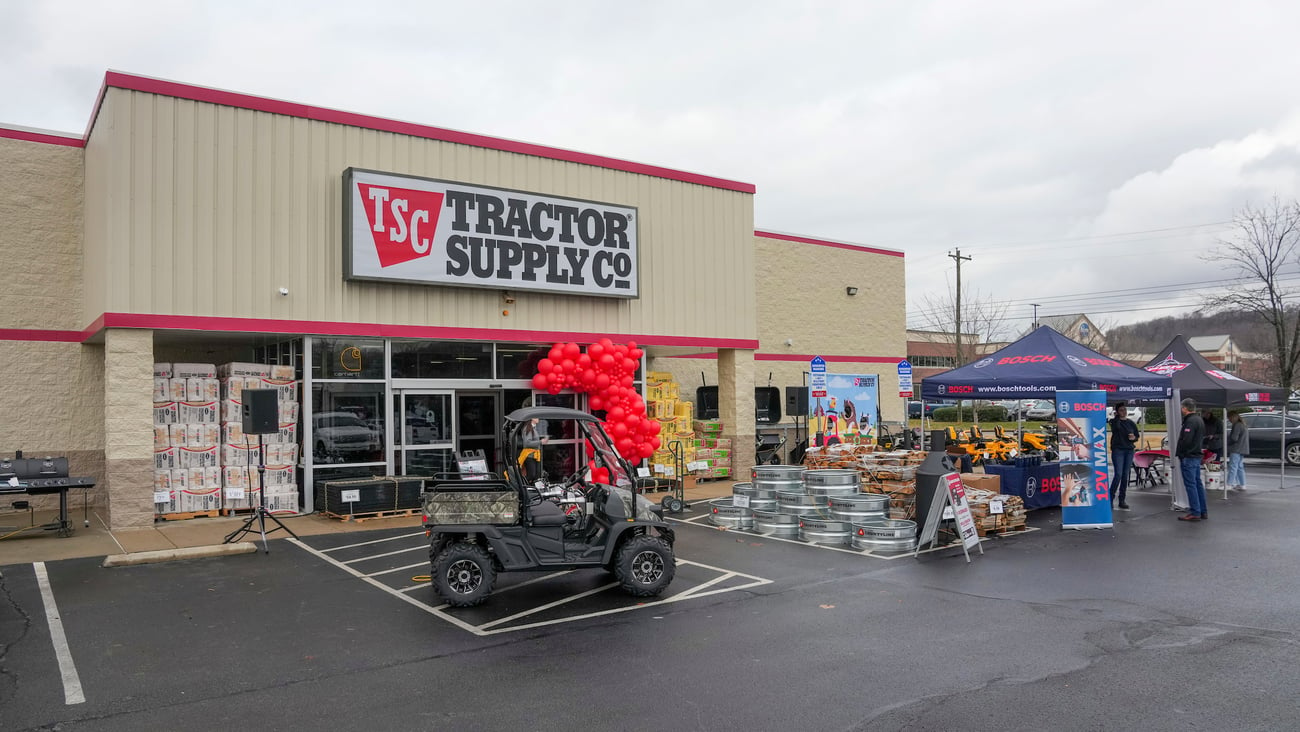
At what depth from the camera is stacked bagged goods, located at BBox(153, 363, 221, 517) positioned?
13.6 metres

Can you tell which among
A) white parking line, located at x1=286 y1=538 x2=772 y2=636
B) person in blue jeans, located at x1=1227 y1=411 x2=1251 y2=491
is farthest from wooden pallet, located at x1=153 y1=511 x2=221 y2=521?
person in blue jeans, located at x1=1227 y1=411 x2=1251 y2=491

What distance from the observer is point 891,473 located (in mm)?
12820

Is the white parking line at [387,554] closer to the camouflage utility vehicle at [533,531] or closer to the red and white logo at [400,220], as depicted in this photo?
the camouflage utility vehicle at [533,531]

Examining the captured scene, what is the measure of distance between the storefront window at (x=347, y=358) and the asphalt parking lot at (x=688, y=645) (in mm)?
4373

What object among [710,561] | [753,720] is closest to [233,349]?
[710,561]

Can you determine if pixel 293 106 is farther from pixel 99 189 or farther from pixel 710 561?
pixel 710 561

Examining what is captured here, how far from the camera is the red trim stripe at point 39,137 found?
14.4 metres

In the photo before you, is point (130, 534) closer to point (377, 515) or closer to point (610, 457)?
point (377, 515)

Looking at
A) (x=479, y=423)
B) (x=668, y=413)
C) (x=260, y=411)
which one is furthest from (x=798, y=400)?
(x=260, y=411)


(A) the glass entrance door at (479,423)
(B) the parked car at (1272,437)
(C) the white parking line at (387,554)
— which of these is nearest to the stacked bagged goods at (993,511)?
(C) the white parking line at (387,554)

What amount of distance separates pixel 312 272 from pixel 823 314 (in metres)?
15.7

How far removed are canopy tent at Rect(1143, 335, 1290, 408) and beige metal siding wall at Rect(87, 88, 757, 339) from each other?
36.0 feet

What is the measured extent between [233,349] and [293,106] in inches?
209

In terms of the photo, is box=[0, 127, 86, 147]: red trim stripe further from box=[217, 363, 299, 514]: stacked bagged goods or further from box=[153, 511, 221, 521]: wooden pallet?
box=[153, 511, 221, 521]: wooden pallet
